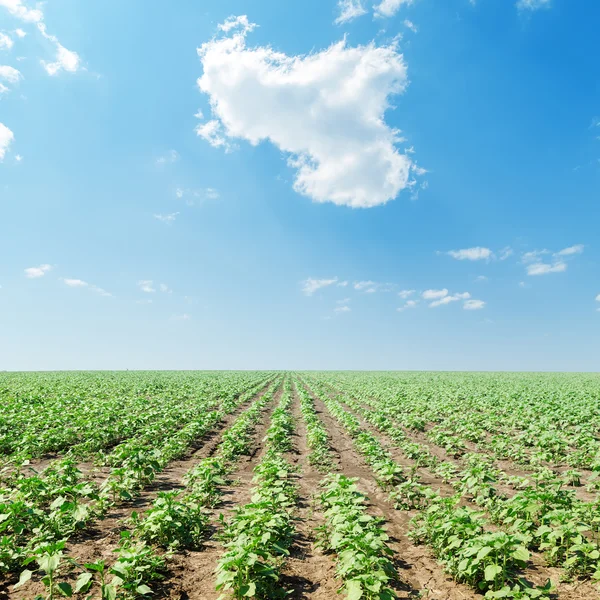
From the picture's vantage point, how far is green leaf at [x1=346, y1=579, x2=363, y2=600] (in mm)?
4035

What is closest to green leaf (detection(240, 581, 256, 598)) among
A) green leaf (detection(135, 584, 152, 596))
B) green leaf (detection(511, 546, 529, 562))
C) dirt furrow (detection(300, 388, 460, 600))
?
green leaf (detection(135, 584, 152, 596))

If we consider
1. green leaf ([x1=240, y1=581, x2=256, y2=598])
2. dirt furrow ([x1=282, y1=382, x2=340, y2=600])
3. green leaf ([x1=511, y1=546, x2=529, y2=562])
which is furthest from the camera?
dirt furrow ([x1=282, y1=382, x2=340, y2=600])

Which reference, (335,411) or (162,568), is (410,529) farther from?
(335,411)

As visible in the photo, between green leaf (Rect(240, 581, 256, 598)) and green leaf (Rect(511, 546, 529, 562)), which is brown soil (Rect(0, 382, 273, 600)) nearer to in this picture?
green leaf (Rect(240, 581, 256, 598))

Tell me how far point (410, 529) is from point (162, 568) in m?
4.40

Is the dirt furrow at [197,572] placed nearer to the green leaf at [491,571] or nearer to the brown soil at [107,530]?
the brown soil at [107,530]

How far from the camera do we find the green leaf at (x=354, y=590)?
13.2 feet

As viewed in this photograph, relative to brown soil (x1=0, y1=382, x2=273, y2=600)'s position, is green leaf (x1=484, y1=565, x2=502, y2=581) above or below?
above

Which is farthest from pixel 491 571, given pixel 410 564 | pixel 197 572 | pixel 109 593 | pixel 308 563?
pixel 109 593

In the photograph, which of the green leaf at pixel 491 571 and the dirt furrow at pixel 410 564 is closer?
the green leaf at pixel 491 571

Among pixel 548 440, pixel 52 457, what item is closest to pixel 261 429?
pixel 52 457

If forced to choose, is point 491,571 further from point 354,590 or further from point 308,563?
point 308,563

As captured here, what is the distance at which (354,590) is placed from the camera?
412cm

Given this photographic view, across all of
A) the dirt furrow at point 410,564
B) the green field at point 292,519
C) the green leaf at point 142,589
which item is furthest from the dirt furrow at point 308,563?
the green leaf at point 142,589
